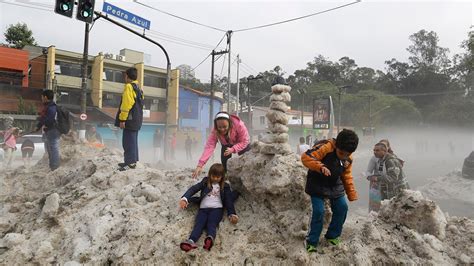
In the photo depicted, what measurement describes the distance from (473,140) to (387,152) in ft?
191

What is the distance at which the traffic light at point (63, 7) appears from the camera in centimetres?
946

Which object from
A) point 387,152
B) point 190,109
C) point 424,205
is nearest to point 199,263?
point 424,205

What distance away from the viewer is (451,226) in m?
3.98

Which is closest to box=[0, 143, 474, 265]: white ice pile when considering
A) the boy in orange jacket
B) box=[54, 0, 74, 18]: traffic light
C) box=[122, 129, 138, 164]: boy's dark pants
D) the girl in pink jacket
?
the boy in orange jacket

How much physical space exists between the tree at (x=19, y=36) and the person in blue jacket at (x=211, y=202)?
41.0m

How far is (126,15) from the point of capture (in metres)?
12.8

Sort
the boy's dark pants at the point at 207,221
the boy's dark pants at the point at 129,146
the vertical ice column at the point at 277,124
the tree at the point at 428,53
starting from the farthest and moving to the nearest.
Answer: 1. the tree at the point at 428,53
2. the boy's dark pants at the point at 129,146
3. the vertical ice column at the point at 277,124
4. the boy's dark pants at the point at 207,221

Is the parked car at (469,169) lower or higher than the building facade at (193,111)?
lower

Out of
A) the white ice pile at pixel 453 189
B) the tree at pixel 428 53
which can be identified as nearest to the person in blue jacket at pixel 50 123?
the white ice pile at pixel 453 189

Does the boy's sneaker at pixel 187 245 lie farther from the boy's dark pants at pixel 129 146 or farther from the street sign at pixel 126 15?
the street sign at pixel 126 15

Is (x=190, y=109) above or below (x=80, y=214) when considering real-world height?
above

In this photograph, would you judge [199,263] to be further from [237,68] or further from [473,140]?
[473,140]

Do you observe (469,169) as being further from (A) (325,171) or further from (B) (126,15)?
(B) (126,15)

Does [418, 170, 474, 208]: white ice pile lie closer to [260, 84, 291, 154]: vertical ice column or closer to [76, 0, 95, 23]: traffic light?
[260, 84, 291, 154]: vertical ice column
